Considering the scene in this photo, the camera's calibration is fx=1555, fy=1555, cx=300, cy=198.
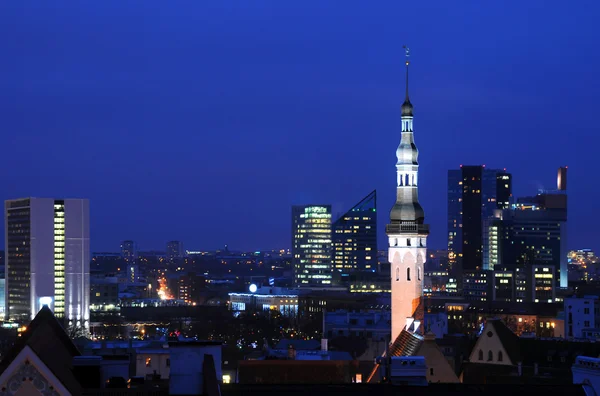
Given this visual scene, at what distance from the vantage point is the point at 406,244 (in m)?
70.2

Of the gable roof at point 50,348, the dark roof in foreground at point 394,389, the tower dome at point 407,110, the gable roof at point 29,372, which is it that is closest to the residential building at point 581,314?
→ the tower dome at point 407,110

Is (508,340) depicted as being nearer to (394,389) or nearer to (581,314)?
(394,389)

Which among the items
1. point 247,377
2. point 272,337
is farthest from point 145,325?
point 247,377

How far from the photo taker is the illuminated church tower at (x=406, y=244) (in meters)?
69.7

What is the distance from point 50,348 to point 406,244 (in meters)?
44.3

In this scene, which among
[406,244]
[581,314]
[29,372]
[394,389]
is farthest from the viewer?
[581,314]

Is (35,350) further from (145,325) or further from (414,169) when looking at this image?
(145,325)

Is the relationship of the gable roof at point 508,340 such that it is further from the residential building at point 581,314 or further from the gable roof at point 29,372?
the residential building at point 581,314

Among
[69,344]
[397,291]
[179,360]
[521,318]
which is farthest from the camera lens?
[521,318]

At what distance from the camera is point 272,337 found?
152 m

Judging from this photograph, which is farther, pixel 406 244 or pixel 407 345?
pixel 406 244

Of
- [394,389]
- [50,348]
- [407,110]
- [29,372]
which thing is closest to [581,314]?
[407,110]

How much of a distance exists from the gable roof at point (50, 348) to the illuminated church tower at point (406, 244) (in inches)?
1589

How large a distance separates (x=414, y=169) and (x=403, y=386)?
40835 millimetres
